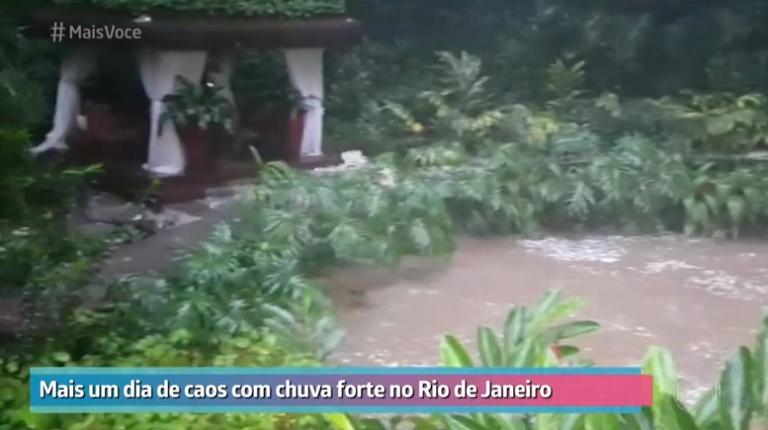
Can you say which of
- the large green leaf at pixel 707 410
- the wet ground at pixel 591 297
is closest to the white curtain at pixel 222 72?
the wet ground at pixel 591 297

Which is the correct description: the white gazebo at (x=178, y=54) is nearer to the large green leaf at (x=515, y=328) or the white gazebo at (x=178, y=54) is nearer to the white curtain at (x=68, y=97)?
the white curtain at (x=68, y=97)

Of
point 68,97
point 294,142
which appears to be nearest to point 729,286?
point 294,142

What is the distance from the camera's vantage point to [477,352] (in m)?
1.81

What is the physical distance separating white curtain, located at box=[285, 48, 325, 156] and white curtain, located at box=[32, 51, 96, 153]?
36 cm

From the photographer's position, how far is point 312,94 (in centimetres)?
188

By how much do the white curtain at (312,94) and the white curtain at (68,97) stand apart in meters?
0.36

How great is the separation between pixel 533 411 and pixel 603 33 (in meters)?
0.71

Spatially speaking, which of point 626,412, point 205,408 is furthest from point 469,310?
point 205,408

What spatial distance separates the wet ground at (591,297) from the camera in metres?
1.87

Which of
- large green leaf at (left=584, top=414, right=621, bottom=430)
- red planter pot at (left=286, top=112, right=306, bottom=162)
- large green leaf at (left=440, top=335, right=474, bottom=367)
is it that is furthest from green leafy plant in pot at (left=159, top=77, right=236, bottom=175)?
large green leaf at (left=584, top=414, right=621, bottom=430)

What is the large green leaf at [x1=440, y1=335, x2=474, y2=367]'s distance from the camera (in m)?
1.74

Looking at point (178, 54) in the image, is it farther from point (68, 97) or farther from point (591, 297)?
point (591, 297)

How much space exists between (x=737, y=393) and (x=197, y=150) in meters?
1.01

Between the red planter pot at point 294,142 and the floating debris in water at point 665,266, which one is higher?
the red planter pot at point 294,142
